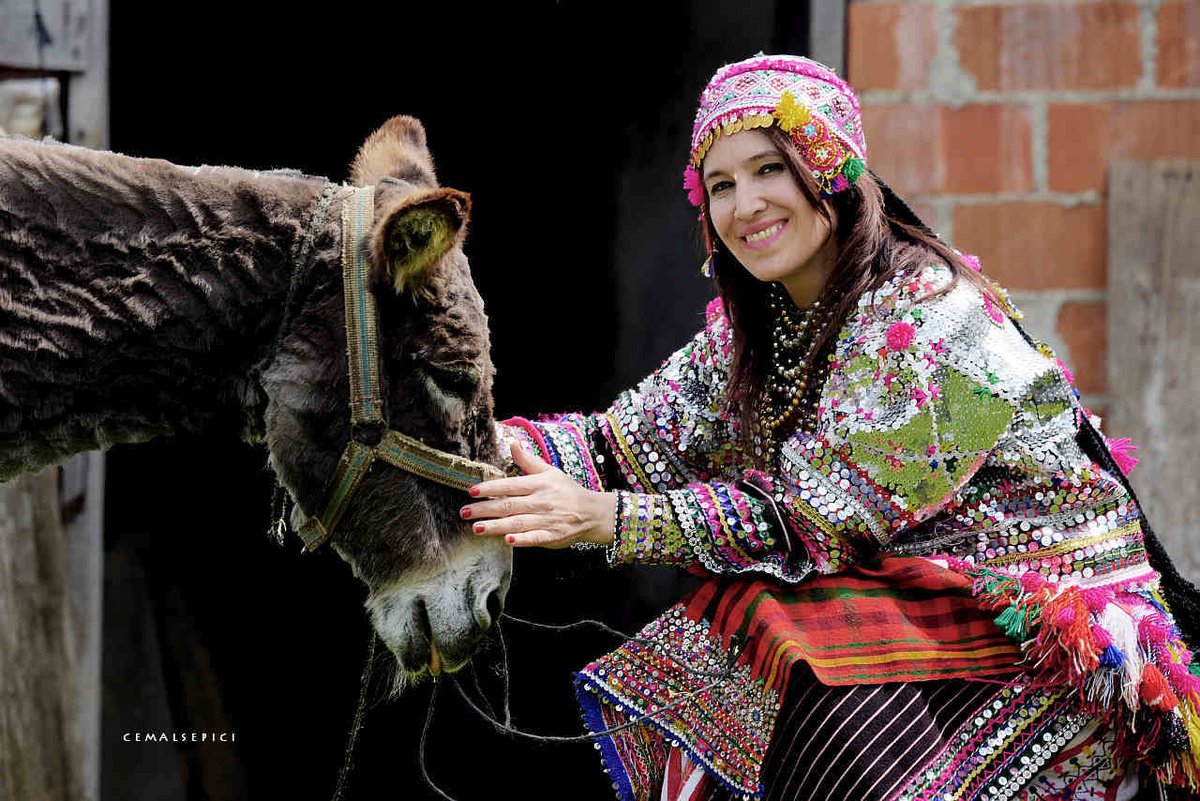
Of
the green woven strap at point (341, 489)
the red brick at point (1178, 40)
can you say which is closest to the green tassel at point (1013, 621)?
the green woven strap at point (341, 489)

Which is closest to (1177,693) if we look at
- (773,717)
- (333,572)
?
(773,717)

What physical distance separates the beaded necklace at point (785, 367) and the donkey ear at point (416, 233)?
790mm

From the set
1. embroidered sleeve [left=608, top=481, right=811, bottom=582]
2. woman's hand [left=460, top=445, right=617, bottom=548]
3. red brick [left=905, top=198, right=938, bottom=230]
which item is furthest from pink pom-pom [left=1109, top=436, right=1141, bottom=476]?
woman's hand [left=460, top=445, right=617, bottom=548]

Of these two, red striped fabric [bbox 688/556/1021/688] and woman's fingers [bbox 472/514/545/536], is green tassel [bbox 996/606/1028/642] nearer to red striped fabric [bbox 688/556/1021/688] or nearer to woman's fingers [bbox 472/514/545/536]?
red striped fabric [bbox 688/556/1021/688]

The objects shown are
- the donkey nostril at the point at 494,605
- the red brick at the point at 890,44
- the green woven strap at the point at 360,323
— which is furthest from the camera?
the red brick at the point at 890,44

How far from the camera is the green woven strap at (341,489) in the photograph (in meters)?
2.04

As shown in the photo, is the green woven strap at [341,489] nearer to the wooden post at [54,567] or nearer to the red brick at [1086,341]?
the wooden post at [54,567]

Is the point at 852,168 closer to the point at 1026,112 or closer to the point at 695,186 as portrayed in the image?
the point at 695,186

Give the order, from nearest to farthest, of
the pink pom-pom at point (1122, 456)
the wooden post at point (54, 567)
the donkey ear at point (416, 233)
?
1. the donkey ear at point (416, 233)
2. the pink pom-pom at point (1122, 456)
3. the wooden post at point (54, 567)

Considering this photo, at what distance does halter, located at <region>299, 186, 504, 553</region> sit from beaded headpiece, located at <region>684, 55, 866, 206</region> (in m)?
0.71

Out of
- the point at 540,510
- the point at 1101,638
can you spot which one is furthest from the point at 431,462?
the point at 1101,638

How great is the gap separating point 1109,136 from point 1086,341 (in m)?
0.58

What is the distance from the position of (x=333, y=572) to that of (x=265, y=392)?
1.52 m

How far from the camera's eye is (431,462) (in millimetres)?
2080
